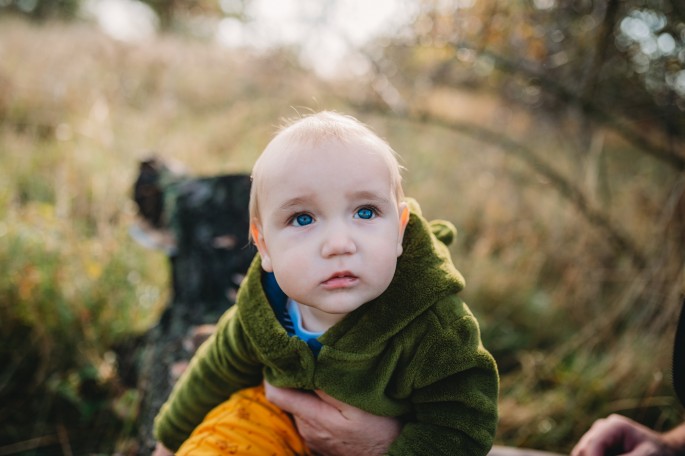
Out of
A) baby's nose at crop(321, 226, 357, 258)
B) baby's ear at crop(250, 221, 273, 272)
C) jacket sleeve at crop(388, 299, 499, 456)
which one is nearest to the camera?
baby's nose at crop(321, 226, 357, 258)

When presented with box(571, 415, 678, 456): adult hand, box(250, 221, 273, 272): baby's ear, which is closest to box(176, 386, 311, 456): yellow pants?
box(250, 221, 273, 272): baby's ear

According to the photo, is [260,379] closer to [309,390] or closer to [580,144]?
[309,390]

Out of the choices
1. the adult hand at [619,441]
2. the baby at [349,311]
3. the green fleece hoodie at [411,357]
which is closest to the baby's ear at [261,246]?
the baby at [349,311]

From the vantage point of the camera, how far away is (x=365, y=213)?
1.19m

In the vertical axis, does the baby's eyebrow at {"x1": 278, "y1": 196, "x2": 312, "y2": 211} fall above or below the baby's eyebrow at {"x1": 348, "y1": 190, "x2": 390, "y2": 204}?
below

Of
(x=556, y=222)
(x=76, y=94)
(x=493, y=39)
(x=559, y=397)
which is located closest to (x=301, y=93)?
(x=76, y=94)

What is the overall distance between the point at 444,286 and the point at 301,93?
5749 millimetres

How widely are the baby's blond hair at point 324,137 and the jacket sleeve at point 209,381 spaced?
47 cm

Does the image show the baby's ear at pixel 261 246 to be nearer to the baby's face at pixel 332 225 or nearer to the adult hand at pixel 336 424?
the baby's face at pixel 332 225

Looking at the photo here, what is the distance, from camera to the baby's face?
3.69 feet

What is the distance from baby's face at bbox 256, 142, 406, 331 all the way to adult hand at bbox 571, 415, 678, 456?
3.25 feet

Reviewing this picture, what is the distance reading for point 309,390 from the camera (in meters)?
1.46

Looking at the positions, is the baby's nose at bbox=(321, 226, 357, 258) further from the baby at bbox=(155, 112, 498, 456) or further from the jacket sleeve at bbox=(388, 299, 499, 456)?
the jacket sleeve at bbox=(388, 299, 499, 456)

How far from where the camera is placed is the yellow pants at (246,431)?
1357 mm
